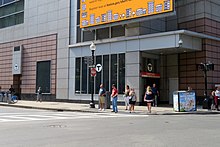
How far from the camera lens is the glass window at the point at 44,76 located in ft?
116

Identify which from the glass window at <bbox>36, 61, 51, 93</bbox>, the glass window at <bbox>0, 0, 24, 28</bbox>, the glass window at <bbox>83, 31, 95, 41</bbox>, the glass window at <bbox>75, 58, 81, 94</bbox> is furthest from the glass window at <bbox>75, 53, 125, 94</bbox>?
the glass window at <bbox>0, 0, 24, 28</bbox>

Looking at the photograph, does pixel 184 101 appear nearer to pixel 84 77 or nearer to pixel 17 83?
pixel 84 77

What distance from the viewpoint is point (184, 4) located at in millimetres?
29547

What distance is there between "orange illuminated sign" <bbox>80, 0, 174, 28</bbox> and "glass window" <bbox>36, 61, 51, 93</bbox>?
7.19m

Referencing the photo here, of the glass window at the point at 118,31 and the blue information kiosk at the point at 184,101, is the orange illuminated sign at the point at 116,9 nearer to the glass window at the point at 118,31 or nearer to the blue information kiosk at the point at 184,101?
the glass window at the point at 118,31

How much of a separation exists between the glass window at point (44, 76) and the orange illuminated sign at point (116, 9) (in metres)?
7.19

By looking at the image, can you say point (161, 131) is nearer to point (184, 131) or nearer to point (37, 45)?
point (184, 131)

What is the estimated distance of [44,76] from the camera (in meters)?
36.0

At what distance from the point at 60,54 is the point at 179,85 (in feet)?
42.8

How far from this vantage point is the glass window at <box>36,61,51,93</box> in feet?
116

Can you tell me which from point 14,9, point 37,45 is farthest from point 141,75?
point 14,9

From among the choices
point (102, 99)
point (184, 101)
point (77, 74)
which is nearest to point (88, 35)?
point (77, 74)

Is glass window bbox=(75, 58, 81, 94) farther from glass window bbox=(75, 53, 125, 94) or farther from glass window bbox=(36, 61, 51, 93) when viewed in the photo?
glass window bbox=(36, 61, 51, 93)

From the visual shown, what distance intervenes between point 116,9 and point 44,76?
12400 mm
